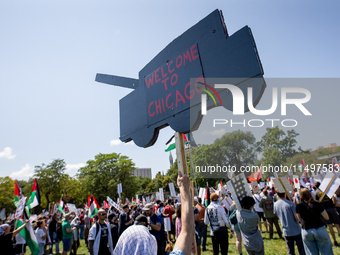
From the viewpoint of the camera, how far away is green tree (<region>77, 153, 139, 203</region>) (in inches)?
1691

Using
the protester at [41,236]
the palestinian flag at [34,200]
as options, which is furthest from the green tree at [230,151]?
the protester at [41,236]

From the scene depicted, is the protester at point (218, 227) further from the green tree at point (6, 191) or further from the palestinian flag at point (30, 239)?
the green tree at point (6, 191)

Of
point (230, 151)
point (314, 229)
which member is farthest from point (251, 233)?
point (230, 151)

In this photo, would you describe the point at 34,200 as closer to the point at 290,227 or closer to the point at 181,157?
the point at 290,227

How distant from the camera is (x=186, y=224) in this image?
4.99ft

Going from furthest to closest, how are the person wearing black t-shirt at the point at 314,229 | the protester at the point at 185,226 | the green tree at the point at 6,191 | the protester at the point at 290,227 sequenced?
1. the green tree at the point at 6,191
2. the protester at the point at 290,227
3. the person wearing black t-shirt at the point at 314,229
4. the protester at the point at 185,226

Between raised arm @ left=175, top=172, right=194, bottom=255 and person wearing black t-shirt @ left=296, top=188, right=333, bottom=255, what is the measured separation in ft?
12.4

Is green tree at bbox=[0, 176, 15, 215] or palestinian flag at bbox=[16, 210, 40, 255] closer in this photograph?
palestinian flag at bbox=[16, 210, 40, 255]

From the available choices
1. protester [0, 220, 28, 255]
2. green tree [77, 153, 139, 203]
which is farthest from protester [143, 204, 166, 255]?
green tree [77, 153, 139, 203]

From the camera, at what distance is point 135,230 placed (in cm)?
232

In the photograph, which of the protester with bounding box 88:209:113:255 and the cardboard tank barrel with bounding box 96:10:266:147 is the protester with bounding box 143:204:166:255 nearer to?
the protester with bounding box 88:209:113:255

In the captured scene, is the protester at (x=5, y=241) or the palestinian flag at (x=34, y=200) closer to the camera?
the protester at (x=5, y=241)

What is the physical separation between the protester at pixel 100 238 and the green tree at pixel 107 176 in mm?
38696

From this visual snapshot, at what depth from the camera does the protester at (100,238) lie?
17.3ft
